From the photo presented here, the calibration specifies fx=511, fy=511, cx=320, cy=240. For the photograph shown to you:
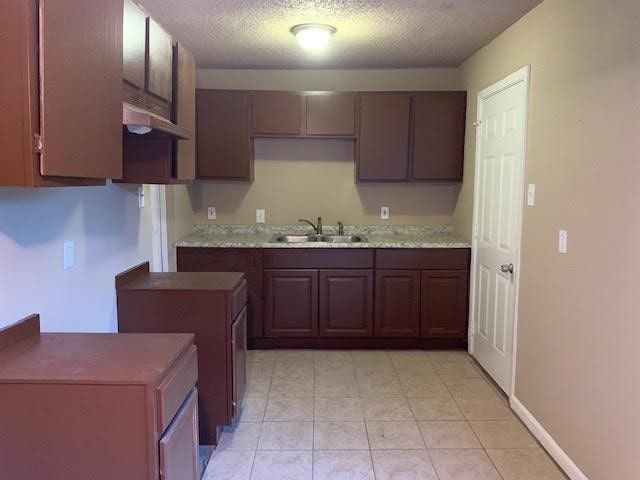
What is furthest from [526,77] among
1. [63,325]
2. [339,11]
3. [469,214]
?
[63,325]

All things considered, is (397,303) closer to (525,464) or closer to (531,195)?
(531,195)

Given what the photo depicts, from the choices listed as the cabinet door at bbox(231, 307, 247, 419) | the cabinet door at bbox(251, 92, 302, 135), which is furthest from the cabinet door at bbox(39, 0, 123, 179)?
the cabinet door at bbox(251, 92, 302, 135)

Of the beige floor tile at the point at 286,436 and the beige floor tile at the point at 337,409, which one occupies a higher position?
the beige floor tile at the point at 337,409

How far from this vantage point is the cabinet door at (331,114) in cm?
425

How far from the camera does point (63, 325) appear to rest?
6.86 ft

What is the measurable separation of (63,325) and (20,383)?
28.1 inches

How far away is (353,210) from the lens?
4.67 metres

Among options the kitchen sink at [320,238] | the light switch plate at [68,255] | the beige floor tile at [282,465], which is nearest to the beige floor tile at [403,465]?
the beige floor tile at [282,465]

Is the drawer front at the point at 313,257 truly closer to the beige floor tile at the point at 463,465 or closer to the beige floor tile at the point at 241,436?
the beige floor tile at the point at 241,436

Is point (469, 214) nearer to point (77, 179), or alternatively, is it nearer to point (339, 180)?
point (339, 180)

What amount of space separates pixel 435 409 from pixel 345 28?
2444mm

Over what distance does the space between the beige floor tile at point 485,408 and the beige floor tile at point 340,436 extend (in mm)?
678

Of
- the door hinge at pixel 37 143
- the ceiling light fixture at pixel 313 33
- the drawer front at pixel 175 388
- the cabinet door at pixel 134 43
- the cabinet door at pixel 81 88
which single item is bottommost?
the drawer front at pixel 175 388

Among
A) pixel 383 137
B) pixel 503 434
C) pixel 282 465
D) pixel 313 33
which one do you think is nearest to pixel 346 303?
pixel 383 137
